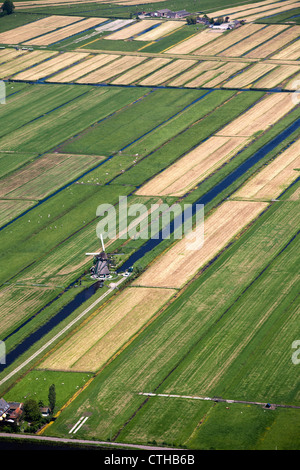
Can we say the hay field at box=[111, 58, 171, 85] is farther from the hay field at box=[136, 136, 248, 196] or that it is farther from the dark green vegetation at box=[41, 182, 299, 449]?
the dark green vegetation at box=[41, 182, 299, 449]

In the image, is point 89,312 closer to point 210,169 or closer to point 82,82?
point 210,169

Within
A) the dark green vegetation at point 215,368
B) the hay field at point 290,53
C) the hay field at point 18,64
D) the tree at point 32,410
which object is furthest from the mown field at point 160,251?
the hay field at point 18,64

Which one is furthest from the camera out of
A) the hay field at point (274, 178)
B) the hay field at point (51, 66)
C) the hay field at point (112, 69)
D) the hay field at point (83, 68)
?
the hay field at point (51, 66)

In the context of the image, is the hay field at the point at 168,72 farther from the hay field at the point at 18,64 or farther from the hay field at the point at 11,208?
the hay field at the point at 11,208

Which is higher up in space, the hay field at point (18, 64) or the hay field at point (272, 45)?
the hay field at point (18, 64)

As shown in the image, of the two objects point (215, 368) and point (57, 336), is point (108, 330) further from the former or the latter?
point (215, 368)

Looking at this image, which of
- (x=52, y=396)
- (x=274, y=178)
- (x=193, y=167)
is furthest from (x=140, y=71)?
(x=52, y=396)

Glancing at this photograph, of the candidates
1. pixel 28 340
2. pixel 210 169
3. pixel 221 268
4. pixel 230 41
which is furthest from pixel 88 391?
pixel 230 41
